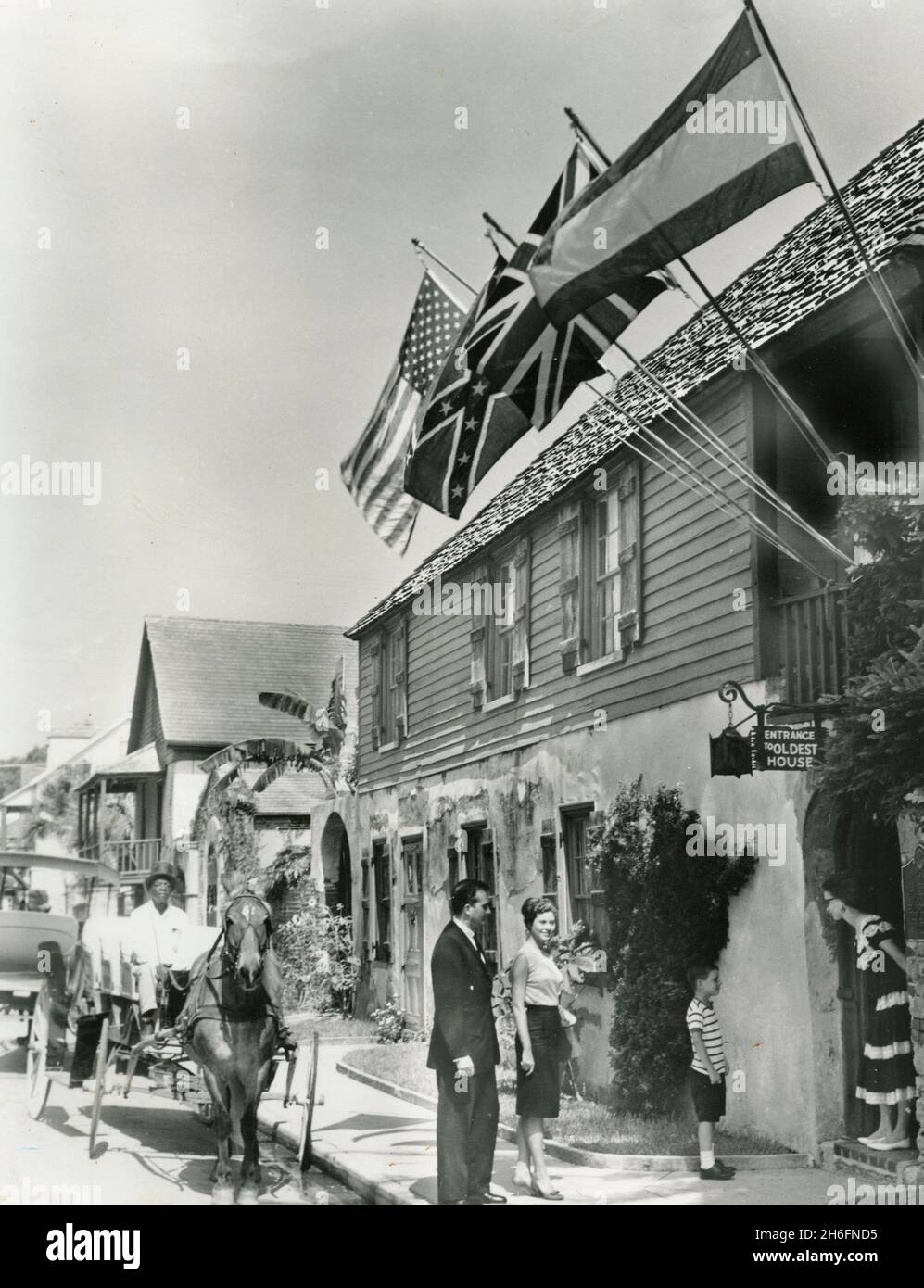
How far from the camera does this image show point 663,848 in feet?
34.1

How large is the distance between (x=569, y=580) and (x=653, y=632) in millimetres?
1829

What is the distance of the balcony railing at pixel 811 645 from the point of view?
29.8 ft

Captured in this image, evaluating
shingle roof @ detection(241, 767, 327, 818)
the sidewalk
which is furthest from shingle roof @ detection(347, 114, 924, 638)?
shingle roof @ detection(241, 767, 327, 818)

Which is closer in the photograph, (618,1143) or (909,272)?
(909,272)

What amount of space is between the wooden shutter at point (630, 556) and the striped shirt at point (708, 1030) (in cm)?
354

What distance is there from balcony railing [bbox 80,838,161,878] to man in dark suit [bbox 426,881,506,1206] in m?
10.7

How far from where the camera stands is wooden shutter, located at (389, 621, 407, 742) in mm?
16969

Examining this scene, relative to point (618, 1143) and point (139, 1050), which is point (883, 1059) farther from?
point (139, 1050)

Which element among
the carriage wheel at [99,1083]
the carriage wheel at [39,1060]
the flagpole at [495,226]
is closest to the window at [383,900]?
the carriage wheel at [39,1060]

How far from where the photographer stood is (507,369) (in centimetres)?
933

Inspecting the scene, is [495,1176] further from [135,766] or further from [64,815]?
[64,815]

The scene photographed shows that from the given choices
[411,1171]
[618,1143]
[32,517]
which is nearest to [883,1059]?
[618,1143]

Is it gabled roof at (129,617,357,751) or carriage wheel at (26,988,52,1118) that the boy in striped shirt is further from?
gabled roof at (129,617,357,751)
